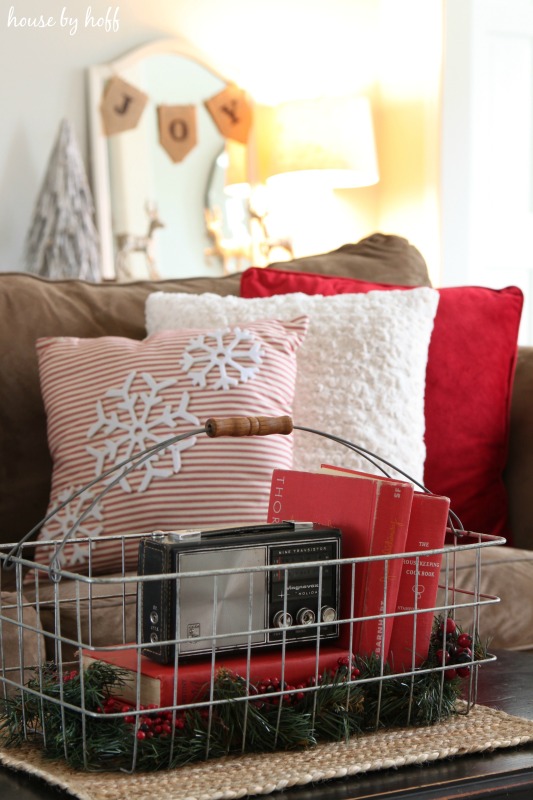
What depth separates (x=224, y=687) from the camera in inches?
27.8

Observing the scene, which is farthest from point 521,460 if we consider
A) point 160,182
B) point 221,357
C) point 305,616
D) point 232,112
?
point 232,112

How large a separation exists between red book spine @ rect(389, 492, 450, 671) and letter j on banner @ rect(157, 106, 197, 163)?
2.73 m

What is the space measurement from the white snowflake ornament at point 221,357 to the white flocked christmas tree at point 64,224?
1650 millimetres

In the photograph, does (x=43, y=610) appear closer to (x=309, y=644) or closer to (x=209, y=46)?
(x=309, y=644)

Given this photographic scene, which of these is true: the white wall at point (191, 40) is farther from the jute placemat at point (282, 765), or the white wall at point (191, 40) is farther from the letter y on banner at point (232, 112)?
the jute placemat at point (282, 765)

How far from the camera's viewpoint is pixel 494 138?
139 inches

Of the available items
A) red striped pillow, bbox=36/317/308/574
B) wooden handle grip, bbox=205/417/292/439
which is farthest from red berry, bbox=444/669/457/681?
red striped pillow, bbox=36/317/308/574

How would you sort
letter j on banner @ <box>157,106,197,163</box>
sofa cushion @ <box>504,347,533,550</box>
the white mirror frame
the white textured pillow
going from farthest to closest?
letter j on banner @ <box>157,106,197,163</box> < the white mirror frame < sofa cushion @ <box>504,347,533,550</box> < the white textured pillow

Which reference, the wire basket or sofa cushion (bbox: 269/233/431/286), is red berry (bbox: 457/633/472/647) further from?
sofa cushion (bbox: 269/233/431/286)

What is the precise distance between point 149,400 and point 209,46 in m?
2.34

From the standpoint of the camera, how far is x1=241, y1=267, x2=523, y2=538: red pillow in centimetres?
175

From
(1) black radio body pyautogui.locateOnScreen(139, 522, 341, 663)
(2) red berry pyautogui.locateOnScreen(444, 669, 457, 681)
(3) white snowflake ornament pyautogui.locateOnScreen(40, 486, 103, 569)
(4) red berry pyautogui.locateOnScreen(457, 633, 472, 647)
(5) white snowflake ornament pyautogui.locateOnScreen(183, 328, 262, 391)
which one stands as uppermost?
(5) white snowflake ornament pyautogui.locateOnScreen(183, 328, 262, 391)

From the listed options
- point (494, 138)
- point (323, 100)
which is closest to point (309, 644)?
point (323, 100)

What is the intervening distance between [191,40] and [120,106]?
0.38 m
